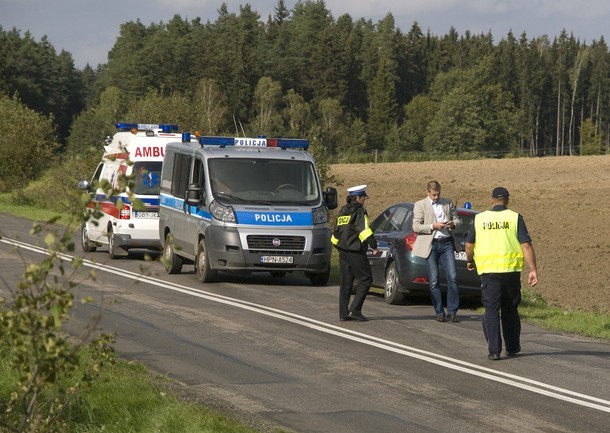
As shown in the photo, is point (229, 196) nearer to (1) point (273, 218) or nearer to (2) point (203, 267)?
(1) point (273, 218)

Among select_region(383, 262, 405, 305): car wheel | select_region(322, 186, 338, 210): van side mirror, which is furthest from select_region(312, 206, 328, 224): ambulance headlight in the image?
select_region(383, 262, 405, 305): car wheel

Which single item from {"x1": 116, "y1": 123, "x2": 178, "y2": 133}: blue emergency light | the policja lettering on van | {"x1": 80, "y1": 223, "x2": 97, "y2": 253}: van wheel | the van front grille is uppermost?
{"x1": 116, "y1": 123, "x2": 178, "y2": 133}: blue emergency light

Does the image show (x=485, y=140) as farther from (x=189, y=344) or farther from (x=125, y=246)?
(x=189, y=344)

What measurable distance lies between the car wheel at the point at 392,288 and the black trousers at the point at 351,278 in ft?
6.66

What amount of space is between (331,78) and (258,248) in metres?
133

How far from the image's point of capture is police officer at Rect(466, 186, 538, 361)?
1260cm

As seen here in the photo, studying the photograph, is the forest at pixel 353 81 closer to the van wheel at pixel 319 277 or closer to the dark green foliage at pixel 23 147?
the dark green foliage at pixel 23 147

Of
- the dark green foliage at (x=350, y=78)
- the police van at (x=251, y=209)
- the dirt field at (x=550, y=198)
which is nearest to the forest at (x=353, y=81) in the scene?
the dark green foliage at (x=350, y=78)

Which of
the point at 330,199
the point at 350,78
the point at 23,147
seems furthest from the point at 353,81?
the point at 330,199

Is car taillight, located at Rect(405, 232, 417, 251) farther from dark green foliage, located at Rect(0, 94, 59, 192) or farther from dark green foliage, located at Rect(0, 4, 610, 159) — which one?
dark green foliage, located at Rect(0, 4, 610, 159)

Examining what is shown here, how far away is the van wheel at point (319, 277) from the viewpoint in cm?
2019

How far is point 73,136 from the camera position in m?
130

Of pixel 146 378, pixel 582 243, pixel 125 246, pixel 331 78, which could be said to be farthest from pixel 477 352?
pixel 331 78

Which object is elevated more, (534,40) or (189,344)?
(534,40)
